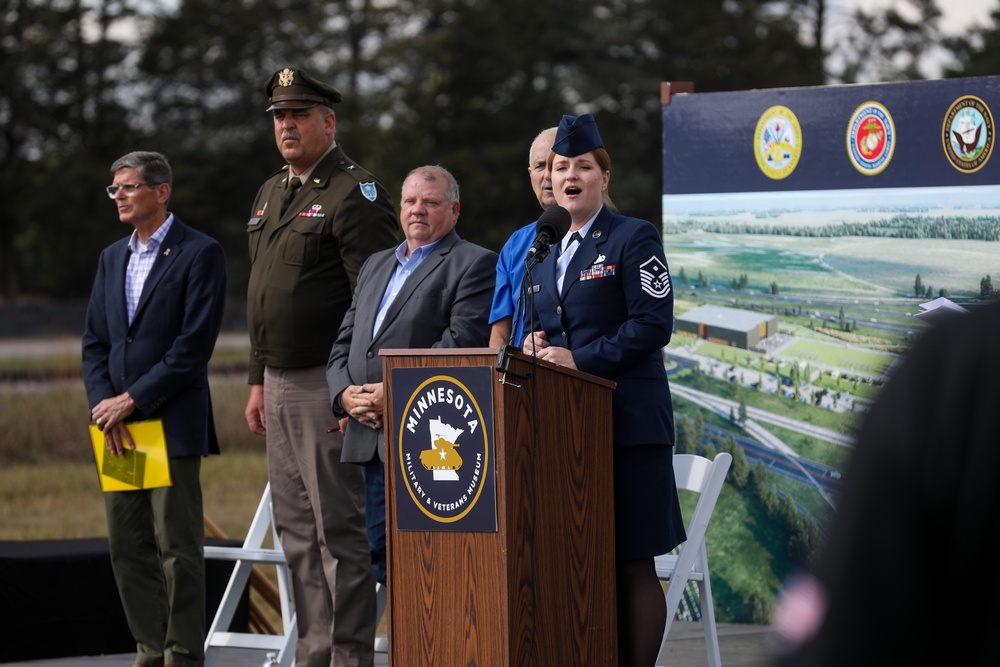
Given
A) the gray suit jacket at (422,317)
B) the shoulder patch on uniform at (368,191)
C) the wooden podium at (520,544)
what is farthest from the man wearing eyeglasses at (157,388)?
the wooden podium at (520,544)

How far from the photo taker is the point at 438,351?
372 cm

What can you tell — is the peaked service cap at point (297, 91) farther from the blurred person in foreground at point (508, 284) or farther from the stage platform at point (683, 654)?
the stage platform at point (683, 654)

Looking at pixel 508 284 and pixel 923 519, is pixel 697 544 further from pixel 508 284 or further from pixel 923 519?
pixel 923 519

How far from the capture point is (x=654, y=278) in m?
4.04

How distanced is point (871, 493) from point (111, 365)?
4.82 metres

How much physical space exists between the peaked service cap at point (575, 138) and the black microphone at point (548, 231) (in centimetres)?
44

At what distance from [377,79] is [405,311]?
95.7 ft

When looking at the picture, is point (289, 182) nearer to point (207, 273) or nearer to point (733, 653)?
point (207, 273)

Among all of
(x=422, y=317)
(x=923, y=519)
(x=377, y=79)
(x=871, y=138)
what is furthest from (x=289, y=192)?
(x=377, y=79)

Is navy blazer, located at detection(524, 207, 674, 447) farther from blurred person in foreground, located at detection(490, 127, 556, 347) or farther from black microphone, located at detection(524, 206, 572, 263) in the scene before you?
black microphone, located at detection(524, 206, 572, 263)

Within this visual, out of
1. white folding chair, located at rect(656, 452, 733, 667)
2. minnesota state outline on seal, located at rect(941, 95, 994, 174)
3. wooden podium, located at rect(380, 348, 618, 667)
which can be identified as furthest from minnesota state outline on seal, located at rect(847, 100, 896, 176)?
wooden podium, located at rect(380, 348, 618, 667)

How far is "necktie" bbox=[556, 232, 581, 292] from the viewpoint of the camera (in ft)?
13.7

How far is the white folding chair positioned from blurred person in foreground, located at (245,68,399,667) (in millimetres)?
1047

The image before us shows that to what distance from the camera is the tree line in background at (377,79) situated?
107ft
